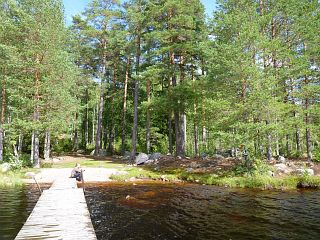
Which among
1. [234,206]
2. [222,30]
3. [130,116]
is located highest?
[222,30]

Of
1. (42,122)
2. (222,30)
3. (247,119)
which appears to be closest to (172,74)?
(222,30)

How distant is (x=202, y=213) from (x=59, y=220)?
5.98 metres

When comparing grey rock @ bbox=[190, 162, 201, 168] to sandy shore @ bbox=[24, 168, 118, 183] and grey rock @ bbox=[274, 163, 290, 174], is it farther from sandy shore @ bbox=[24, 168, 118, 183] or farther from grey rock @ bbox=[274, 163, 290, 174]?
sandy shore @ bbox=[24, 168, 118, 183]

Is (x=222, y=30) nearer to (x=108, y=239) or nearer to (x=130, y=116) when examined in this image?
(x=108, y=239)

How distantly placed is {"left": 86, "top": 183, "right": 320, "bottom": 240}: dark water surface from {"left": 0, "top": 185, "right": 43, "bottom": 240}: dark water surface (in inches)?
103

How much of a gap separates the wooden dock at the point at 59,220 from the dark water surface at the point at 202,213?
3.11ft

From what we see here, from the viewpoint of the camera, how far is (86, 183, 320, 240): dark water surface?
32.1 ft

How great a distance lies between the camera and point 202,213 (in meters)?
12.4

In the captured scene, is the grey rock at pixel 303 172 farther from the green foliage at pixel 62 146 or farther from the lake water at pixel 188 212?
the green foliage at pixel 62 146

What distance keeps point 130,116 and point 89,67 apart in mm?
9688

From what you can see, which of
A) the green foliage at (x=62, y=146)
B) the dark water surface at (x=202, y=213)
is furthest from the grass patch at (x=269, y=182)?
the green foliage at (x=62, y=146)

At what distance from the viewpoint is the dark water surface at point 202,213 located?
977 cm

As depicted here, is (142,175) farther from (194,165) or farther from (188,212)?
(188,212)

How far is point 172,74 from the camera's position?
28578mm
